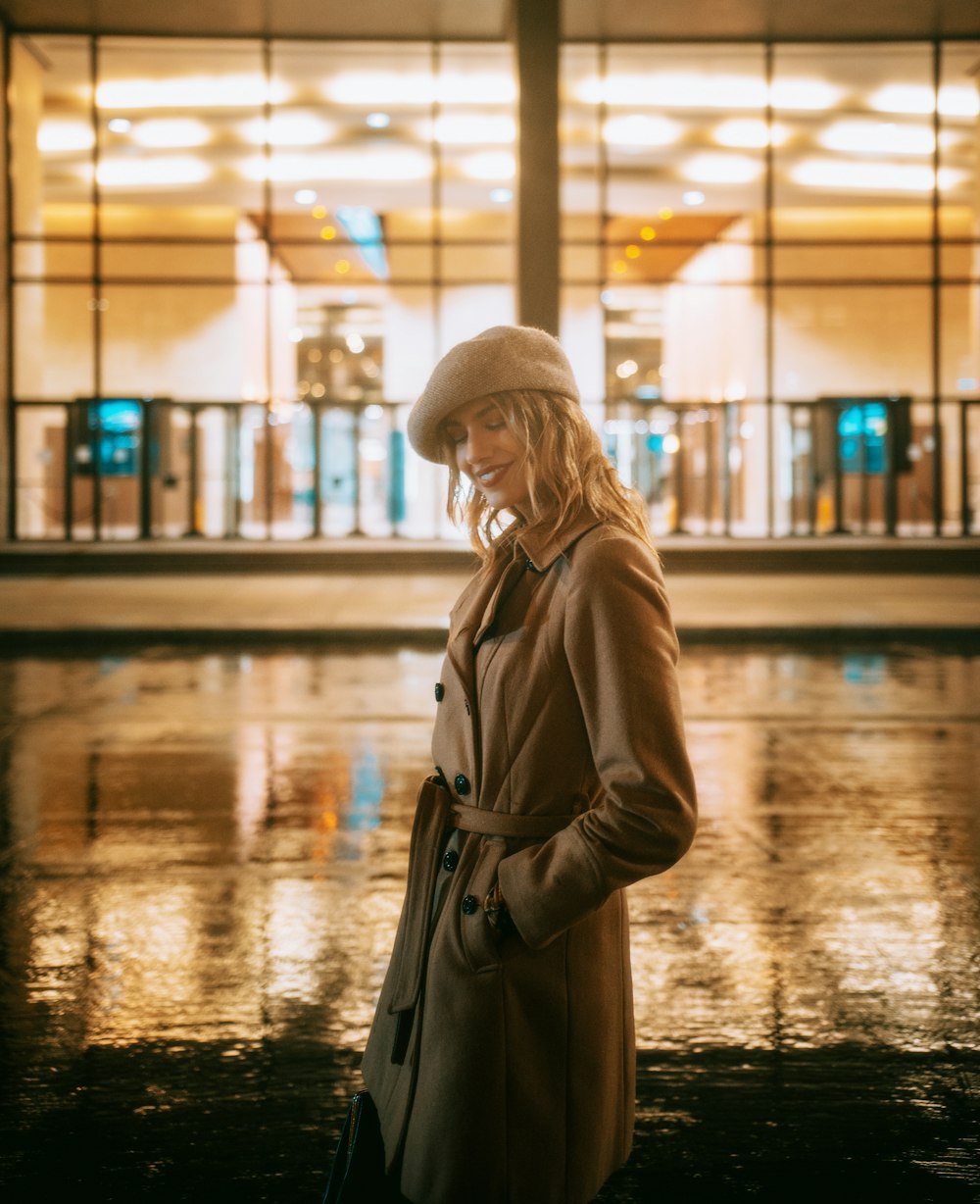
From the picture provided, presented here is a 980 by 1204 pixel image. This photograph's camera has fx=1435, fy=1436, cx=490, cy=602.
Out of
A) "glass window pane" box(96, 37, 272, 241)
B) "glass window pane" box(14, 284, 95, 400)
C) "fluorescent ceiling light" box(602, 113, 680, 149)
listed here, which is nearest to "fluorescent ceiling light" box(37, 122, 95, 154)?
"glass window pane" box(96, 37, 272, 241)

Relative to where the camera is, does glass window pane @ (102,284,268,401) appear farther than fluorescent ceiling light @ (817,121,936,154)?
No

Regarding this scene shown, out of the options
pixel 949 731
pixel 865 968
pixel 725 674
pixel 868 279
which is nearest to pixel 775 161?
pixel 868 279

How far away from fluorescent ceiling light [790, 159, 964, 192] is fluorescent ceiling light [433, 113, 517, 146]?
4.94 metres

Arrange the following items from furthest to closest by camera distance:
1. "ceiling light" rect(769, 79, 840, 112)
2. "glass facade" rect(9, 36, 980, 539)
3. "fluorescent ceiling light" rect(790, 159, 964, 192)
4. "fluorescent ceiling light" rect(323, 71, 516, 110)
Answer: "fluorescent ceiling light" rect(790, 159, 964, 192), "ceiling light" rect(769, 79, 840, 112), "fluorescent ceiling light" rect(323, 71, 516, 110), "glass facade" rect(9, 36, 980, 539)

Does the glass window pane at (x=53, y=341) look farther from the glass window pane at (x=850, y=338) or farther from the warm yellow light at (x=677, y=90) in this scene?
the glass window pane at (x=850, y=338)

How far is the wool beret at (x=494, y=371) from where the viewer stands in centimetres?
241

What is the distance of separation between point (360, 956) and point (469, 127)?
68.4 ft

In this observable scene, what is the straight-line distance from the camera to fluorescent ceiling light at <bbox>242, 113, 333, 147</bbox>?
23.6 m

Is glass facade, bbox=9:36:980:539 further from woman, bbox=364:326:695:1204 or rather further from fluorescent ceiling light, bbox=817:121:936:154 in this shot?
woman, bbox=364:326:695:1204

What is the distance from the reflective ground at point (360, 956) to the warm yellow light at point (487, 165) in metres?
16.1

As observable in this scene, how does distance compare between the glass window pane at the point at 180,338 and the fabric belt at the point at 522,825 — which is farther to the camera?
the glass window pane at the point at 180,338

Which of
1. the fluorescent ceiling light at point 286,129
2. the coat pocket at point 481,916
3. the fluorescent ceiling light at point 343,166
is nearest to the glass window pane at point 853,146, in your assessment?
the fluorescent ceiling light at point 343,166

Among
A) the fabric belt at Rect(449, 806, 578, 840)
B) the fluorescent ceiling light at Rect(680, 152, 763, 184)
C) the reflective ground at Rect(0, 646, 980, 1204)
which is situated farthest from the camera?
the fluorescent ceiling light at Rect(680, 152, 763, 184)

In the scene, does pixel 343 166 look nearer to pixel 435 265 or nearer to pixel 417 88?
pixel 417 88
